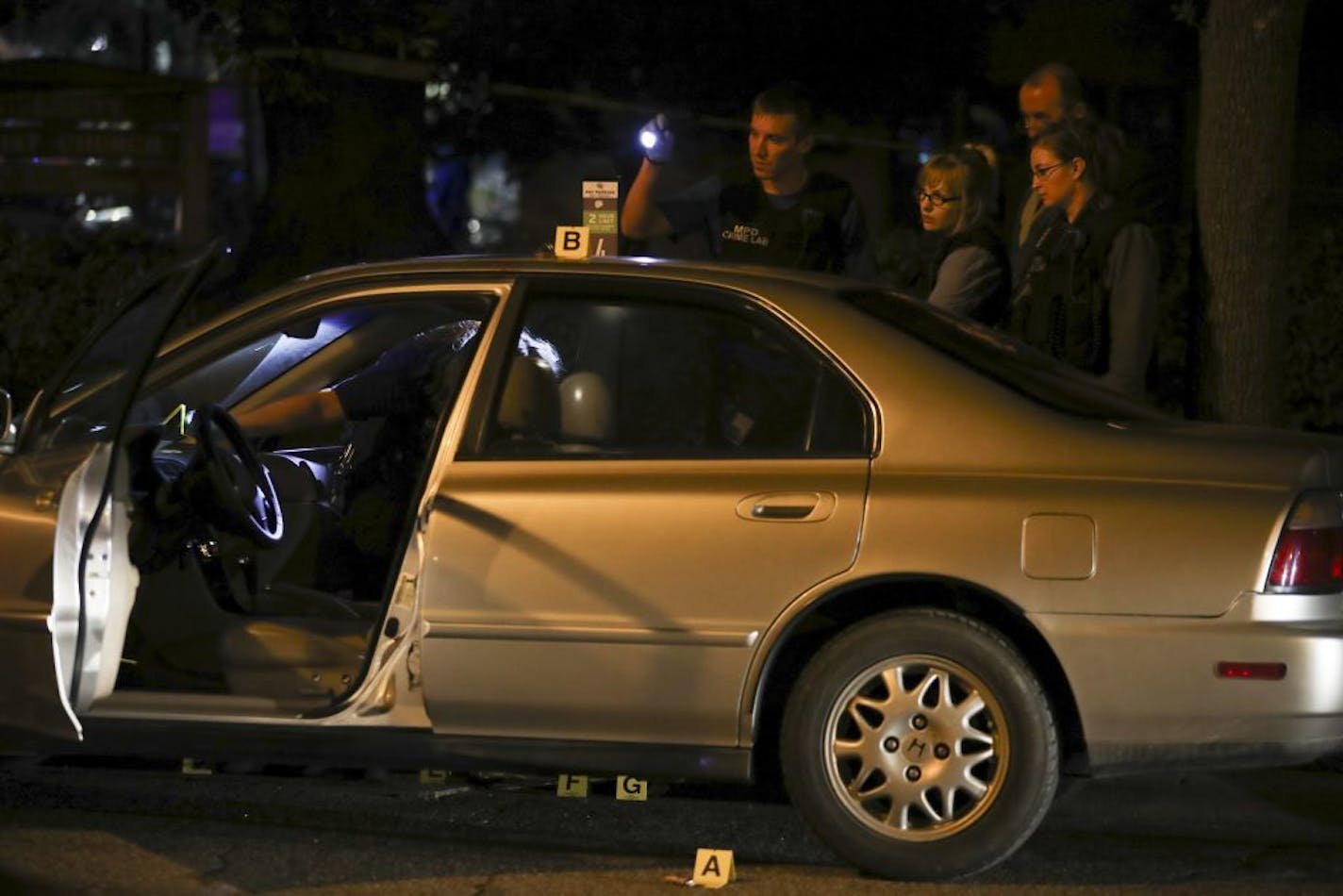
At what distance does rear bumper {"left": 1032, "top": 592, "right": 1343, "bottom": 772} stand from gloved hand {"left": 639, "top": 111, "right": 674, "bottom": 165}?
137 inches

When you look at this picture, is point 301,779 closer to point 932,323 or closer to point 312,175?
point 932,323

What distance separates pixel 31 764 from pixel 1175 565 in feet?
11.1

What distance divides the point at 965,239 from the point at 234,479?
2933mm

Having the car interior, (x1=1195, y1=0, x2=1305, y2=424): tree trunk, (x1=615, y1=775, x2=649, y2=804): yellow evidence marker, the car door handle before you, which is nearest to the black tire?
the car door handle

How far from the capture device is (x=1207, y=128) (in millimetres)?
8875

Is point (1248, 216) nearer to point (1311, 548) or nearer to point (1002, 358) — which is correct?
point (1002, 358)

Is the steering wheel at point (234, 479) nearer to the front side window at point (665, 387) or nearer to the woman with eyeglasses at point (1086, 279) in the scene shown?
the front side window at point (665, 387)

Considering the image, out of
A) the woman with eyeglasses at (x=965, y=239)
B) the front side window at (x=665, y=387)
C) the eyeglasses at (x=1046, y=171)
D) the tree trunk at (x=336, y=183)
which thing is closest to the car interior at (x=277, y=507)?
the front side window at (x=665, y=387)

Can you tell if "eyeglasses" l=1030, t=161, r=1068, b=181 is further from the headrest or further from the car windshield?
the headrest

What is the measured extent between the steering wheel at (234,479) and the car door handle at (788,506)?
58.1 inches

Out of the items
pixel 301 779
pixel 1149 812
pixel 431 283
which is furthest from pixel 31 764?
pixel 1149 812

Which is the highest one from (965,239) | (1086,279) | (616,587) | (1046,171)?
(1046,171)

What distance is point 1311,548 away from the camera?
530 cm

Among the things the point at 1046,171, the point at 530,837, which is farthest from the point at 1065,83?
the point at 530,837
